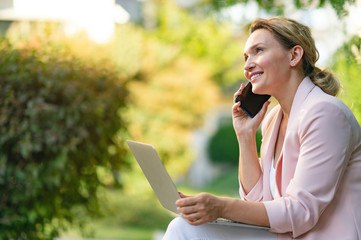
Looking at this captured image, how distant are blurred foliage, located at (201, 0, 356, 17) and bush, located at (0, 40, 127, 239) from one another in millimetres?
1227

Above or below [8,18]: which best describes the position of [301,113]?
below

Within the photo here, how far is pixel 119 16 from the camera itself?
15055mm

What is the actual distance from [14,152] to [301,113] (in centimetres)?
246

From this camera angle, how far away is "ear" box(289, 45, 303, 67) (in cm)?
220

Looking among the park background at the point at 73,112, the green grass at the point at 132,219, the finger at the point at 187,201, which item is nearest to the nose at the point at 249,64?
the park background at the point at 73,112

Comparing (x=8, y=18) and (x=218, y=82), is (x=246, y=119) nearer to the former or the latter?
(x=8, y=18)

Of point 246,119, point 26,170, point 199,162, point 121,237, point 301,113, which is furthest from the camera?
point 199,162

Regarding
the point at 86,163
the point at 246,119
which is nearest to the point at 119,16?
the point at 86,163

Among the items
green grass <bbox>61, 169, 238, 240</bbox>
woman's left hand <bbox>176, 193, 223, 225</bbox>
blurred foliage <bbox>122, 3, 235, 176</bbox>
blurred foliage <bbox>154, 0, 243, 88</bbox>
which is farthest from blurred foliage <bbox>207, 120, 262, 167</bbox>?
woman's left hand <bbox>176, 193, 223, 225</bbox>

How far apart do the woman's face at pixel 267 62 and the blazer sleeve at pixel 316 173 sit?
30cm

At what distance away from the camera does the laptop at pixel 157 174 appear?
2.02 metres

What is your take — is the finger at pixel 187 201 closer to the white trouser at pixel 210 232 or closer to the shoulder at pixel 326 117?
the white trouser at pixel 210 232

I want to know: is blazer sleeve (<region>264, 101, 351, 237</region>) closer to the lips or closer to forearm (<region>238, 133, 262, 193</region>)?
the lips

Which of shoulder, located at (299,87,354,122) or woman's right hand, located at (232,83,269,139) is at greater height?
shoulder, located at (299,87,354,122)
